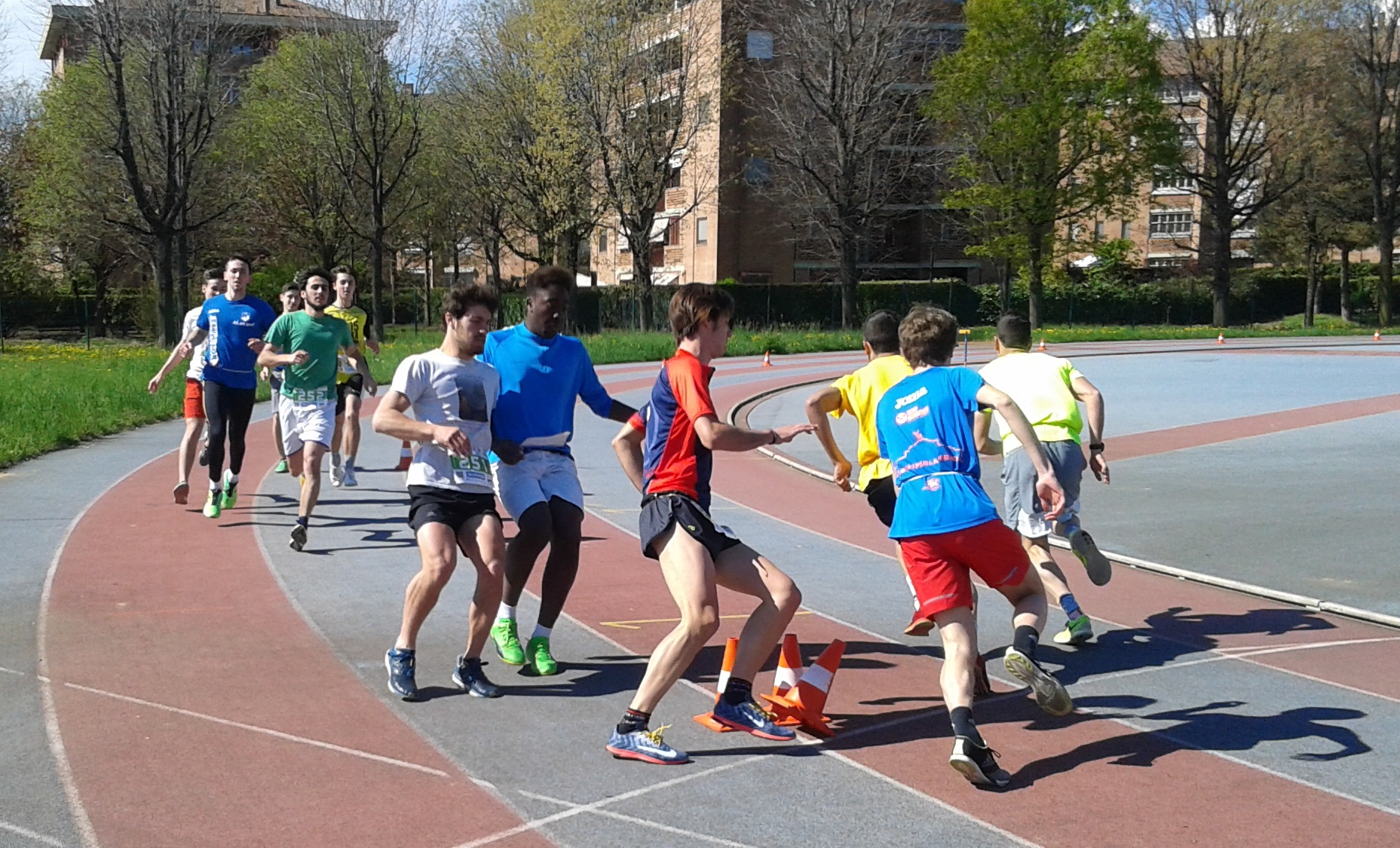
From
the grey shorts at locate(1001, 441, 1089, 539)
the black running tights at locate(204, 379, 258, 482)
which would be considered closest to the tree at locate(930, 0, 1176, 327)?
the black running tights at locate(204, 379, 258, 482)

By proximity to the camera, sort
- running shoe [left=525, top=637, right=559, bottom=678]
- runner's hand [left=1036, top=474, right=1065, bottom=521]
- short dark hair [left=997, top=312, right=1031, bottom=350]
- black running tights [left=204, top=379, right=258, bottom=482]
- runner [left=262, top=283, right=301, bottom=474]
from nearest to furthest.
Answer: runner's hand [left=1036, top=474, right=1065, bottom=521] → running shoe [left=525, top=637, right=559, bottom=678] → short dark hair [left=997, top=312, right=1031, bottom=350] → black running tights [left=204, top=379, right=258, bottom=482] → runner [left=262, top=283, right=301, bottom=474]

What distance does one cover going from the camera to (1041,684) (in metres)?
5.37

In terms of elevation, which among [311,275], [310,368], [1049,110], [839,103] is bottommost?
[310,368]

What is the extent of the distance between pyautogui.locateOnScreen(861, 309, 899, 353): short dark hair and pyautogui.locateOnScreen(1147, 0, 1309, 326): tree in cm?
5207

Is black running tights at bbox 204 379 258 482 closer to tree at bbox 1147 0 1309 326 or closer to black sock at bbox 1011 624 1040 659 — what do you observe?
black sock at bbox 1011 624 1040 659

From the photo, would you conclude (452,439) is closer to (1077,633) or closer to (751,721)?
(751,721)

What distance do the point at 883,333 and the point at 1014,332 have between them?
1.01m

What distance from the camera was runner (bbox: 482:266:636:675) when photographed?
638 centimetres

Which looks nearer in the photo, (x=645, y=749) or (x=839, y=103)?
(x=645, y=749)

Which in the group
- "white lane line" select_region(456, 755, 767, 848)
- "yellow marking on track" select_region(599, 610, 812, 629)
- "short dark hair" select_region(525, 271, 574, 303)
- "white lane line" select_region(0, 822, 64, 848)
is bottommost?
"white lane line" select_region(456, 755, 767, 848)

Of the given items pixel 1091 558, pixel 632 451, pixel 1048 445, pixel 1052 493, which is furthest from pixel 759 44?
pixel 1052 493

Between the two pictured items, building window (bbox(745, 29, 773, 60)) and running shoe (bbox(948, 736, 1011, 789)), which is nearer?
running shoe (bbox(948, 736, 1011, 789))

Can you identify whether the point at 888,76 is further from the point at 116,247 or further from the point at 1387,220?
the point at 116,247

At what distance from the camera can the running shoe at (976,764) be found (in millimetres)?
4895
